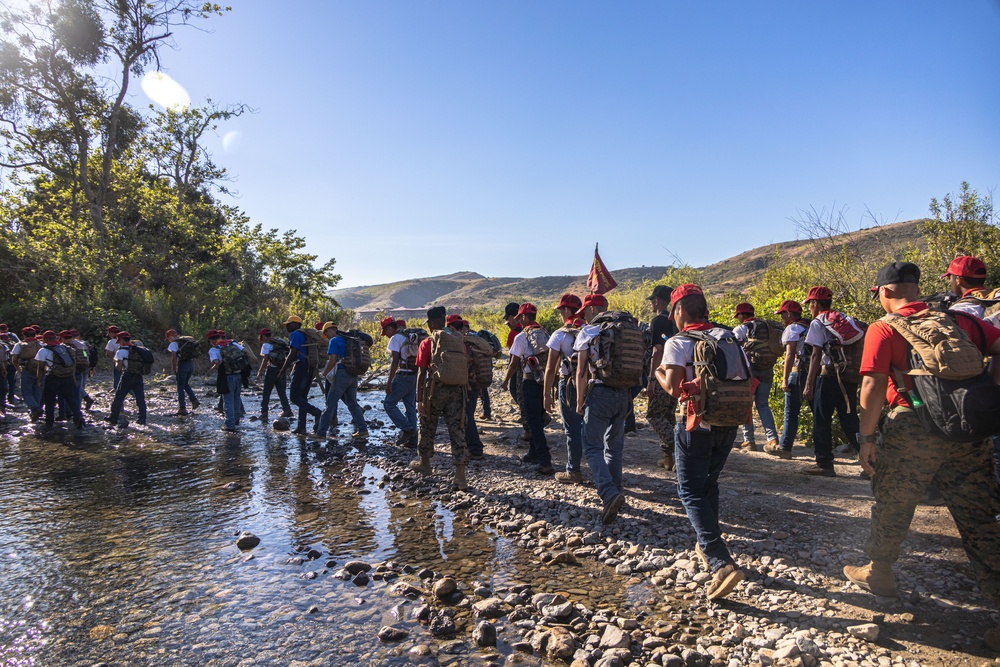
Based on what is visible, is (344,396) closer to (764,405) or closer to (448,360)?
(448,360)

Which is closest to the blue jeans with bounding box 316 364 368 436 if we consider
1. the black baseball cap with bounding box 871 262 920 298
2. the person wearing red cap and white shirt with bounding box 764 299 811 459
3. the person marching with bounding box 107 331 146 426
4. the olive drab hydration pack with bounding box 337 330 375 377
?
the olive drab hydration pack with bounding box 337 330 375 377

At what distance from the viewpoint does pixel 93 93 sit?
78.8ft

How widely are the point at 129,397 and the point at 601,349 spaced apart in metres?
14.1

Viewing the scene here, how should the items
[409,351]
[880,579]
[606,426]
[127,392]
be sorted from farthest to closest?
[127,392], [409,351], [606,426], [880,579]

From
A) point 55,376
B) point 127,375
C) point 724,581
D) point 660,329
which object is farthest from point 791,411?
point 55,376

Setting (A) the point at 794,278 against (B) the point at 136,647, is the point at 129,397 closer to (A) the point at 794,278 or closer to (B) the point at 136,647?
(B) the point at 136,647

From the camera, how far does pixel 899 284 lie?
3488 mm

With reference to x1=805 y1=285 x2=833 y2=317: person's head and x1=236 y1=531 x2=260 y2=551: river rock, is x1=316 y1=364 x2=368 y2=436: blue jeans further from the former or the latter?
x1=805 y1=285 x2=833 y2=317: person's head

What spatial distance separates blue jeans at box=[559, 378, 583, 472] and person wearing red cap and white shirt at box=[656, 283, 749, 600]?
2122 millimetres

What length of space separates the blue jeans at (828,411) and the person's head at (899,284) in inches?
112

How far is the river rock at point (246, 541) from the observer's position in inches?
201

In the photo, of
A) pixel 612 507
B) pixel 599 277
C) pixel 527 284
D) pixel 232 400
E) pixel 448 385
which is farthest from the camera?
pixel 527 284

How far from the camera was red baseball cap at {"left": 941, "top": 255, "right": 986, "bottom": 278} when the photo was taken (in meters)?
4.57

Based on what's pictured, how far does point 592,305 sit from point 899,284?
10.8 ft
